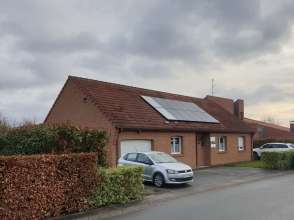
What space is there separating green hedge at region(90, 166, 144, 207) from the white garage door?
30.9ft

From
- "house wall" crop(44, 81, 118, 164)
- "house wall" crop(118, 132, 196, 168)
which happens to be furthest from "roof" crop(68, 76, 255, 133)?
"house wall" crop(118, 132, 196, 168)

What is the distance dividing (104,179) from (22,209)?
332 centimetres

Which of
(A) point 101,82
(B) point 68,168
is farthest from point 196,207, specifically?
(A) point 101,82

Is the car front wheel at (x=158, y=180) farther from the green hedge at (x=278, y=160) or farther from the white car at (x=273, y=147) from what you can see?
the white car at (x=273, y=147)

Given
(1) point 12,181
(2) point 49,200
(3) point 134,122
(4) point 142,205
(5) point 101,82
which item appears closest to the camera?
(1) point 12,181

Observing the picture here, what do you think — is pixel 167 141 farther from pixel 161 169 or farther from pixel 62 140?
pixel 62 140

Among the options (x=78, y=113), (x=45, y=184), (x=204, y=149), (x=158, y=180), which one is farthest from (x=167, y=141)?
(x=45, y=184)

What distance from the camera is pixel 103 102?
2709cm

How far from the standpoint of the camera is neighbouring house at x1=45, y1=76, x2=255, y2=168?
84.8ft

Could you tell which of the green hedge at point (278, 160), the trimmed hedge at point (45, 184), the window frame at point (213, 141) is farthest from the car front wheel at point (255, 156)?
the trimmed hedge at point (45, 184)

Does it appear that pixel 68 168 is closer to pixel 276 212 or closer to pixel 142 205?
pixel 142 205

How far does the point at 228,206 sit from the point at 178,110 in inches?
737

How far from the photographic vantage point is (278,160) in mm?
29812

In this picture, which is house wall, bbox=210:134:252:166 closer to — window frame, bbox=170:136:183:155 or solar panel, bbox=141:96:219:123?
A: solar panel, bbox=141:96:219:123
